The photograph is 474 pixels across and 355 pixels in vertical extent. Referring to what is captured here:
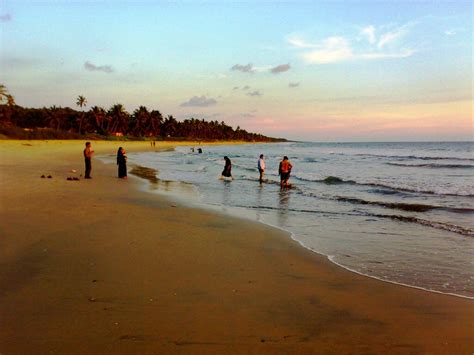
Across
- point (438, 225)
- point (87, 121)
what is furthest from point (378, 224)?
point (87, 121)

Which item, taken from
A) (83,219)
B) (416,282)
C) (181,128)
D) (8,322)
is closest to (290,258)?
(416,282)

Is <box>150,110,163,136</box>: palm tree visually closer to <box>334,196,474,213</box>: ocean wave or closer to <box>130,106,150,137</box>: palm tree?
<box>130,106,150,137</box>: palm tree

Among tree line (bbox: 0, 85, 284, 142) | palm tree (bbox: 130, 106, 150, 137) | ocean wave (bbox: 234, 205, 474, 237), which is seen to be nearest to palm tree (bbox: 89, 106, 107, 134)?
tree line (bbox: 0, 85, 284, 142)

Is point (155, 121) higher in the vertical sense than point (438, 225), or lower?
higher

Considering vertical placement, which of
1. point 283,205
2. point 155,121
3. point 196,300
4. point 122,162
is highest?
point 155,121

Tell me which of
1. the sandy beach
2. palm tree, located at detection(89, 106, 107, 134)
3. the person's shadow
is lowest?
the person's shadow

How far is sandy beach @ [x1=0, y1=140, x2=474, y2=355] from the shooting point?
11.5 ft

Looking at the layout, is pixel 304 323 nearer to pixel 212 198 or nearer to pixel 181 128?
pixel 212 198

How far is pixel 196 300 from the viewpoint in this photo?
4.47 meters

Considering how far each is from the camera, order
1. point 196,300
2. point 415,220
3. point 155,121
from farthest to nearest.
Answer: point 155,121
point 415,220
point 196,300

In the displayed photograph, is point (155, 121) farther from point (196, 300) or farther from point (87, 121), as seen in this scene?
point (196, 300)

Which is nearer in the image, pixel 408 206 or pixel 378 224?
pixel 378 224

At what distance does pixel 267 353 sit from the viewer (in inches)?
132

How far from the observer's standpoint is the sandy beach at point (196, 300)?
3520 millimetres
